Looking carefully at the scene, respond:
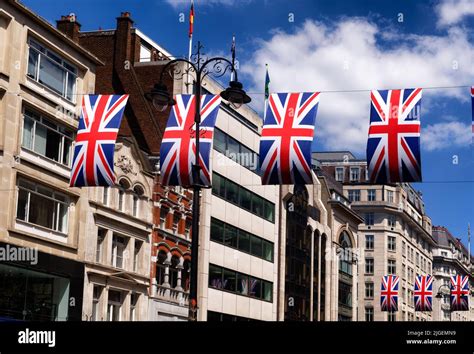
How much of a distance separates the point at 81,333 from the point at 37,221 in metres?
22.9

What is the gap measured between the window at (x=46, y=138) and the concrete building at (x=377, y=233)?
83009 millimetres

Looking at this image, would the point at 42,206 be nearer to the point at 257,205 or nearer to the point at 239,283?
the point at 239,283

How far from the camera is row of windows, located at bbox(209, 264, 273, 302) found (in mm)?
55250

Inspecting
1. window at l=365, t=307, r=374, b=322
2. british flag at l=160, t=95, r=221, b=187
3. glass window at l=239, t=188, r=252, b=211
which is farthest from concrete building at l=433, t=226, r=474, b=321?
british flag at l=160, t=95, r=221, b=187

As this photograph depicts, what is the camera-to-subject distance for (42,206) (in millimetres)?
40125

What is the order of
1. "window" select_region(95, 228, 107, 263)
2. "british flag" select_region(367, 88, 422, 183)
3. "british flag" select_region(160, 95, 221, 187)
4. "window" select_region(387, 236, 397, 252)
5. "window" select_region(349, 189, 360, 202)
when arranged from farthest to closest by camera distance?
"window" select_region(349, 189, 360, 202)
"window" select_region(387, 236, 397, 252)
"window" select_region(95, 228, 107, 263)
"british flag" select_region(160, 95, 221, 187)
"british flag" select_region(367, 88, 422, 183)

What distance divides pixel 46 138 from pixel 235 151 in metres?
21.8

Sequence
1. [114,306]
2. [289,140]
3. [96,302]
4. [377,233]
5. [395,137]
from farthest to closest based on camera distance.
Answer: [377,233] < [114,306] < [96,302] < [289,140] < [395,137]

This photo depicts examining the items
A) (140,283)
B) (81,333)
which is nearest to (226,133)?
(140,283)

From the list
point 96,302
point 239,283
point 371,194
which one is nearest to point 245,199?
point 239,283

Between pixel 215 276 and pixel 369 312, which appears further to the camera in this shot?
pixel 369 312

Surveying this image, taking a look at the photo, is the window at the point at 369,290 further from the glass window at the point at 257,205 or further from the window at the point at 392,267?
the glass window at the point at 257,205

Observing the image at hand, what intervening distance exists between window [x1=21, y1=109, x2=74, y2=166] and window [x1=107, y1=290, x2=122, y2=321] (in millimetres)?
7672

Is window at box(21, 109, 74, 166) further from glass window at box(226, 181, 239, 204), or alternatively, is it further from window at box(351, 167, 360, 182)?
window at box(351, 167, 360, 182)
